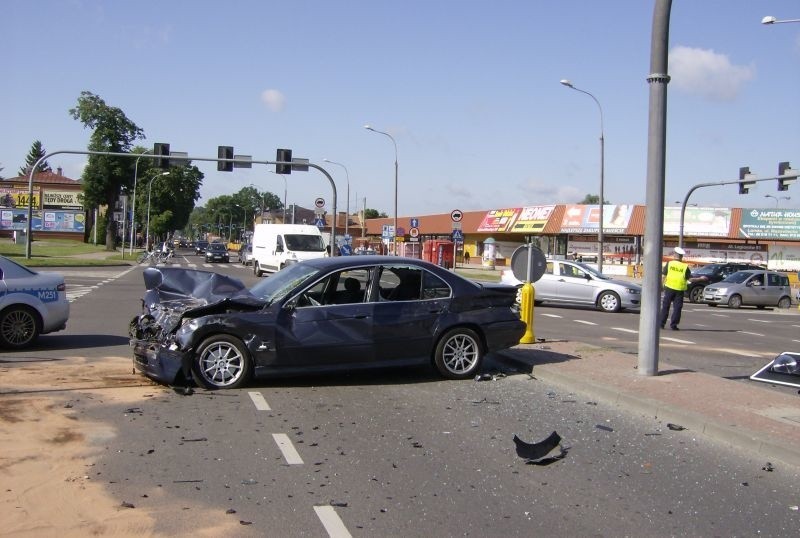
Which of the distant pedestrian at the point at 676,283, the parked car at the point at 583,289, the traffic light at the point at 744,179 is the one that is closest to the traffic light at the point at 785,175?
the traffic light at the point at 744,179

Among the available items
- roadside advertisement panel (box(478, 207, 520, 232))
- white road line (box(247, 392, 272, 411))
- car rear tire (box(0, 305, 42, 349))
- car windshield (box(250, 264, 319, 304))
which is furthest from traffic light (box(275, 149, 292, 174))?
roadside advertisement panel (box(478, 207, 520, 232))

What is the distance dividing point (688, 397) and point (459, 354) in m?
2.79

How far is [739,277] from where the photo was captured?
3119 centimetres

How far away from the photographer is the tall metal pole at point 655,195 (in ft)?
30.9

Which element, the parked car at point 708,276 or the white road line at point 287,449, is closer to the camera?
the white road line at point 287,449

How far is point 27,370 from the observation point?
959 cm

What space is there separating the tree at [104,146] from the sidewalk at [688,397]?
6276cm

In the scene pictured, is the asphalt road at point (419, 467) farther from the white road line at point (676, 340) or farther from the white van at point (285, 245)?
the white van at point (285, 245)

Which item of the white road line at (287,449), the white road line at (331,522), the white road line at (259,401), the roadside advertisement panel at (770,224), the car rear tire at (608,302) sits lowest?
the white road line at (331,522)

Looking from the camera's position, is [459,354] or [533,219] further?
[533,219]

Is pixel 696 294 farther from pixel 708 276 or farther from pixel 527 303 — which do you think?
pixel 527 303

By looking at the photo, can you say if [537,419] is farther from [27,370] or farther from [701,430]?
[27,370]

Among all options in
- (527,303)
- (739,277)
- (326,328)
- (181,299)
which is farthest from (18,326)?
(739,277)

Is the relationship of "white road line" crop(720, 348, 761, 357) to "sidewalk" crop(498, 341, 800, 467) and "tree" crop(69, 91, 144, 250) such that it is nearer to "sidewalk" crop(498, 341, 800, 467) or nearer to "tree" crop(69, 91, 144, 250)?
"sidewalk" crop(498, 341, 800, 467)
